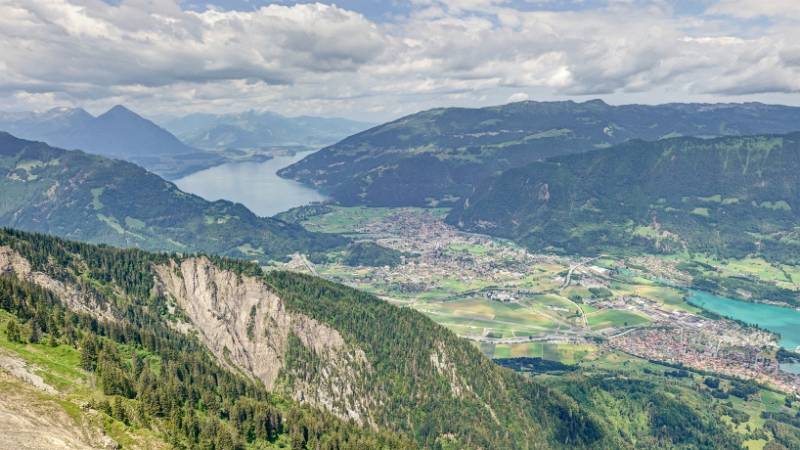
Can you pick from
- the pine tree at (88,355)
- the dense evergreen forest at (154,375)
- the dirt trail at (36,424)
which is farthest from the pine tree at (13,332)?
the dirt trail at (36,424)

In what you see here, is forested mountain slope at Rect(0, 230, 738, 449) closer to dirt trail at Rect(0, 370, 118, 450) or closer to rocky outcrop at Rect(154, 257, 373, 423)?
rocky outcrop at Rect(154, 257, 373, 423)

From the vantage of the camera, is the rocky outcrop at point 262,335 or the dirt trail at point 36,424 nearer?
the dirt trail at point 36,424

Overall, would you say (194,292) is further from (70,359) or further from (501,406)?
(501,406)

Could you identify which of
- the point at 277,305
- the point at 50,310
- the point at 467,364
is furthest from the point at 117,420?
the point at 467,364

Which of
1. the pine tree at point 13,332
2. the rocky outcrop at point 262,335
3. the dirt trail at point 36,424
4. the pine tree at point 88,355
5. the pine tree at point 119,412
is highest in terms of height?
the pine tree at point 13,332

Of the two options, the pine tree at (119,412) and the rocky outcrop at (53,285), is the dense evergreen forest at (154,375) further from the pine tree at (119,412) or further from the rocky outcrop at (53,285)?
the rocky outcrop at (53,285)

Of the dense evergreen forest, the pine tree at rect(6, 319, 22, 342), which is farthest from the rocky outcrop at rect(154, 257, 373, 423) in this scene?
the pine tree at rect(6, 319, 22, 342)

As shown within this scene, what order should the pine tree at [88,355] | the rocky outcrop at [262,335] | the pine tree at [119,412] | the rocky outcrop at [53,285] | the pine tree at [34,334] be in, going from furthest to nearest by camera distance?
the rocky outcrop at [262,335] → the rocky outcrop at [53,285] → the pine tree at [34,334] → the pine tree at [88,355] → the pine tree at [119,412]

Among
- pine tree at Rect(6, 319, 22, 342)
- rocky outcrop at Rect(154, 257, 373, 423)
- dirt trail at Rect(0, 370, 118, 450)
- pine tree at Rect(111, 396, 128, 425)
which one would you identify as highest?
pine tree at Rect(6, 319, 22, 342)
